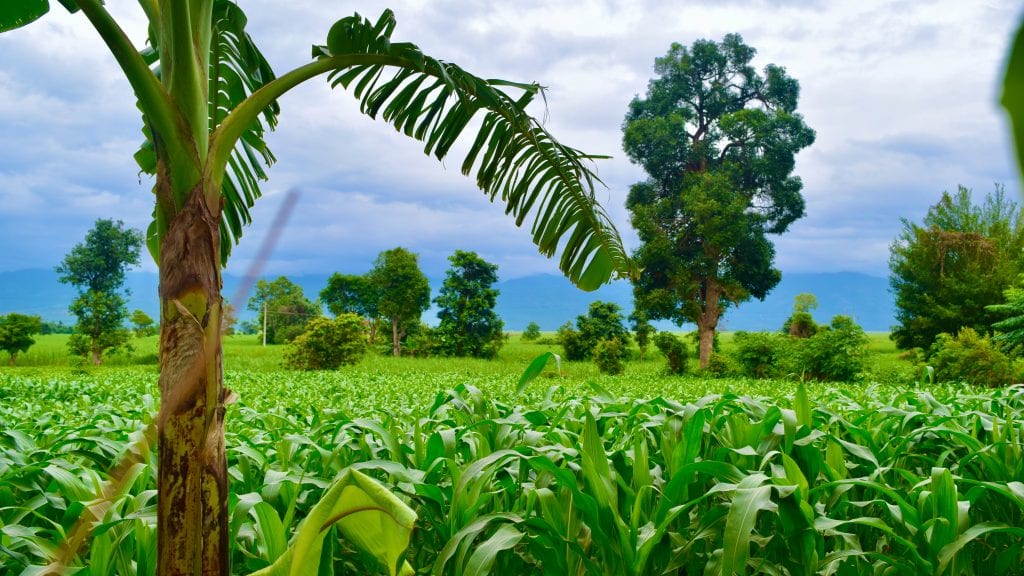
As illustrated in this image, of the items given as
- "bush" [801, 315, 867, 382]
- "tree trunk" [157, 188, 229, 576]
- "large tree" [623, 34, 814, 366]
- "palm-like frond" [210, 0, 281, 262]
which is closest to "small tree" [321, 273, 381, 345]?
"large tree" [623, 34, 814, 366]

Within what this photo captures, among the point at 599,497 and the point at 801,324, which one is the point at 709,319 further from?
the point at 599,497

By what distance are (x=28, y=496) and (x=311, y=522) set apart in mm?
1797

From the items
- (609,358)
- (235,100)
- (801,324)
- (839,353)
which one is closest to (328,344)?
(609,358)

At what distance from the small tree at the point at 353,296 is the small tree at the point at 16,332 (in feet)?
30.0

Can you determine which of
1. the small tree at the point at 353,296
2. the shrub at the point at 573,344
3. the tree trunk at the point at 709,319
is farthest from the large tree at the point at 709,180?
the small tree at the point at 353,296

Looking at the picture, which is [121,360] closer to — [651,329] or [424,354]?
[424,354]

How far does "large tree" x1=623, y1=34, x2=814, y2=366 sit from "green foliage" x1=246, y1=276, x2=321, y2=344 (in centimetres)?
1251

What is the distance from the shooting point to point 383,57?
1.99m

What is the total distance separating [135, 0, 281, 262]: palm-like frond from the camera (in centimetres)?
264

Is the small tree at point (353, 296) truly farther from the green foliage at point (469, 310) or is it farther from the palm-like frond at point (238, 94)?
the palm-like frond at point (238, 94)

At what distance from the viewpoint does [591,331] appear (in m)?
17.4

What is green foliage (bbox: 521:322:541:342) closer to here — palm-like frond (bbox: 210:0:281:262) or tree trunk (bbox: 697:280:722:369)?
tree trunk (bbox: 697:280:722:369)

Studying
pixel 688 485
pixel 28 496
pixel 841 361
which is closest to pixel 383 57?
pixel 688 485

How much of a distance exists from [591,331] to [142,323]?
1266cm
